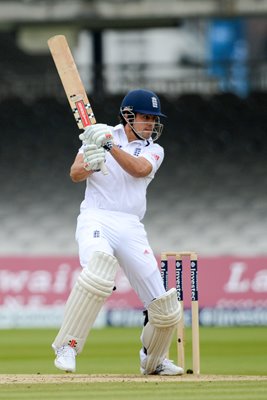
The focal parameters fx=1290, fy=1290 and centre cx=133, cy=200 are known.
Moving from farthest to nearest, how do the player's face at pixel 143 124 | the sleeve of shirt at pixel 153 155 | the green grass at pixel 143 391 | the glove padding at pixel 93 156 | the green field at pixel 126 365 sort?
the player's face at pixel 143 124 → the sleeve of shirt at pixel 153 155 → the glove padding at pixel 93 156 → the green field at pixel 126 365 → the green grass at pixel 143 391

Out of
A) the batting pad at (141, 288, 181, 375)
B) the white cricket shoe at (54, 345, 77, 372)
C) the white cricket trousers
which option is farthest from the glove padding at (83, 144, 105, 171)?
the white cricket shoe at (54, 345, 77, 372)

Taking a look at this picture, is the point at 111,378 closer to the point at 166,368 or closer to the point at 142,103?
the point at 166,368

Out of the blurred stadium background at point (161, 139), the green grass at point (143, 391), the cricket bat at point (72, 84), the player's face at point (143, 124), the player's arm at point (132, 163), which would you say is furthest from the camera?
the blurred stadium background at point (161, 139)

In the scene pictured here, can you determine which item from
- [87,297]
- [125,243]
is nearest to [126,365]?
[125,243]

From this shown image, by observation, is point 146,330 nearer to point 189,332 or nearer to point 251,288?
point 189,332

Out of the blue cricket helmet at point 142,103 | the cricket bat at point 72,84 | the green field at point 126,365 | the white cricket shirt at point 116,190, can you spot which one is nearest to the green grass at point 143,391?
the green field at point 126,365

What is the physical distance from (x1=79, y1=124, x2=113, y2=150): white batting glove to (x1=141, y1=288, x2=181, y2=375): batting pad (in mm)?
894

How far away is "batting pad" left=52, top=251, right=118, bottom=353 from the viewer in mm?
6520

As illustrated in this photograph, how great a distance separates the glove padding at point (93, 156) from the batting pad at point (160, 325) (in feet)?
2.66

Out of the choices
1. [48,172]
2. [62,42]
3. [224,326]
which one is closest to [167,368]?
[62,42]

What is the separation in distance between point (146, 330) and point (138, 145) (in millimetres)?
1006

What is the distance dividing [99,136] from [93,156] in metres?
0.11

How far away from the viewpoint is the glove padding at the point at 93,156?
6.50 m

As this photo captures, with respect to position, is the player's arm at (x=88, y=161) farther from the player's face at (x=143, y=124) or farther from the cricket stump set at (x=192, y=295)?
the cricket stump set at (x=192, y=295)
